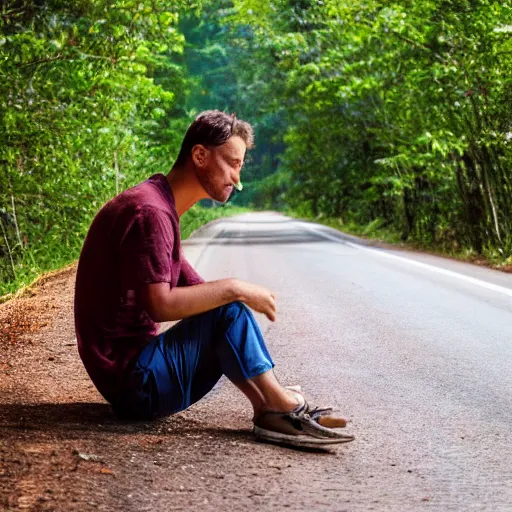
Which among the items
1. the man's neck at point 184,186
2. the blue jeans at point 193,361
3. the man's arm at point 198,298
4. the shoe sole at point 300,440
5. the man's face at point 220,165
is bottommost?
the shoe sole at point 300,440

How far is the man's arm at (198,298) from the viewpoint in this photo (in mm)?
4391

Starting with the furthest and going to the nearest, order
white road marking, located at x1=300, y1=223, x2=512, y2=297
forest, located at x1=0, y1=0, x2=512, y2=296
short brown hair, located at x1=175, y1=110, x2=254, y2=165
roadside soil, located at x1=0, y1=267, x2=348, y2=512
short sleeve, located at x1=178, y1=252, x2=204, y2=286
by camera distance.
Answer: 1. white road marking, located at x1=300, y1=223, x2=512, y2=297
2. forest, located at x1=0, y1=0, x2=512, y2=296
3. short sleeve, located at x1=178, y1=252, x2=204, y2=286
4. short brown hair, located at x1=175, y1=110, x2=254, y2=165
5. roadside soil, located at x1=0, y1=267, x2=348, y2=512

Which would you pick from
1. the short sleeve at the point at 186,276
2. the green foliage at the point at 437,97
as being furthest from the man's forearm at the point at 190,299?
the green foliage at the point at 437,97

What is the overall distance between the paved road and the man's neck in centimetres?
124

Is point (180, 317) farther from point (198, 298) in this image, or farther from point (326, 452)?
point (326, 452)

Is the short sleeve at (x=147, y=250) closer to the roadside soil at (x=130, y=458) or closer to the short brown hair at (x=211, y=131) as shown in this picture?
the short brown hair at (x=211, y=131)

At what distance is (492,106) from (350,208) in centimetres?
2094

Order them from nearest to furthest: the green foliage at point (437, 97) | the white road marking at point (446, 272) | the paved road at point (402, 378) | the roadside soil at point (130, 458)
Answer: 1. the roadside soil at point (130, 458)
2. the paved road at point (402, 378)
3. the white road marking at point (446, 272)
4. the green foliage at point (437, 97)

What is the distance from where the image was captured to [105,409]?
542 cm

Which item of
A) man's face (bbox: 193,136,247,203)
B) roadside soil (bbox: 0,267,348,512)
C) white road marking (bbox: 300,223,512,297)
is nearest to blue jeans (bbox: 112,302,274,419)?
roadside soil (bbox: 0,267,348,512)

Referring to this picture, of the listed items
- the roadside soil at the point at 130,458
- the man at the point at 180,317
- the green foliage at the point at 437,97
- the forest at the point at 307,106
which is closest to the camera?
the roadside soil at the point at 130,458

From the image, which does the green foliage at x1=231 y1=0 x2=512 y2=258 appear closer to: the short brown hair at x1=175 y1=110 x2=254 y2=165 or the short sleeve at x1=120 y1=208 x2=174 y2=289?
the short brown hair at x1=175 y1=110 x2=254 y2=165

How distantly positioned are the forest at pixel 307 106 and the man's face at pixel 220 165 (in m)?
0.38

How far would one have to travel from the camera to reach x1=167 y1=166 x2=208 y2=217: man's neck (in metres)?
4.74
